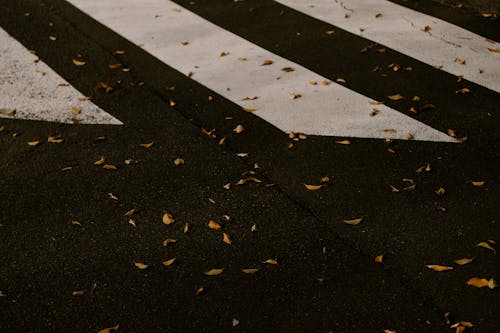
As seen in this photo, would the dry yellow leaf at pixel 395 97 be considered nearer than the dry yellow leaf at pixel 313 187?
No

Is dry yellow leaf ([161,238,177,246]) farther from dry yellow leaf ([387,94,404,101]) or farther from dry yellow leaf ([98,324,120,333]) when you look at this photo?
dry yellow leaf ([387,94,404,101])

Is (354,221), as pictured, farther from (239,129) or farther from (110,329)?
(110,329)

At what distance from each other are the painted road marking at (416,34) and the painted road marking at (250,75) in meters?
1.12

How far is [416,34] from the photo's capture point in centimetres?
645

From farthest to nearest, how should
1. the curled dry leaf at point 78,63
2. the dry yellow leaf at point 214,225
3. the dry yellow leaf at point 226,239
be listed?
the curled dry leaf at point 78,63
the dry yellow leaf at point 214,225
the dry yellow leaf at point 226,239

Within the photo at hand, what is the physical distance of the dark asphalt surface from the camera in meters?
3.32

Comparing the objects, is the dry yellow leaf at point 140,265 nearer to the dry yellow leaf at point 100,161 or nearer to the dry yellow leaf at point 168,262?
the dry yellow leaf at point 168,262

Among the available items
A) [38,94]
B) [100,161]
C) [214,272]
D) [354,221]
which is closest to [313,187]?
[354,221]

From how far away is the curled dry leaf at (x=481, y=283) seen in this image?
11.1 ft

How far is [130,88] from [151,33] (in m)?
1.42

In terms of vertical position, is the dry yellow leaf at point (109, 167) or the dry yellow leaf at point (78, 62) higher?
the dry yellow leaf at point (78, 62)

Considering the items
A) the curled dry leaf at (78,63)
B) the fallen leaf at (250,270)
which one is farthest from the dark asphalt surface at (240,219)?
the curled dry leaf at (78,63)

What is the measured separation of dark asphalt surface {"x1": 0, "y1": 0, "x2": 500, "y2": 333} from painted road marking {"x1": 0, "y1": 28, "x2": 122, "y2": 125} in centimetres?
13

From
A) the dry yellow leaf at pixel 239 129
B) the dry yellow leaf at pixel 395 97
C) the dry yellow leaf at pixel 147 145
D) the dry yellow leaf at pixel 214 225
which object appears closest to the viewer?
the dry yellow leaf at pixel 214 225
